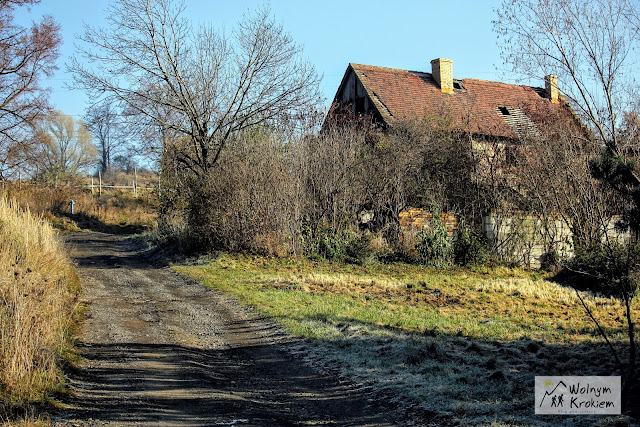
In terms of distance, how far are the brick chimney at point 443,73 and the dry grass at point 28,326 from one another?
24.7 m

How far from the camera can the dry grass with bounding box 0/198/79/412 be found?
18.5ft

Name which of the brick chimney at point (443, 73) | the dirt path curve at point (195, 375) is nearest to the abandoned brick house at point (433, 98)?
the brick chimney at point (443, 73)

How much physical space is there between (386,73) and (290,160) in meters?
13.7

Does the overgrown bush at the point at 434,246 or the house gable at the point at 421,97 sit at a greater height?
the house gable at the point at 421,97

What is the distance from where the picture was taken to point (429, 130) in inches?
833

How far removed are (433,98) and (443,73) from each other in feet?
7.42

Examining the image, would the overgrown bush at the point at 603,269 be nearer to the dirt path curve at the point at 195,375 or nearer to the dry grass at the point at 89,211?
the dirt path curve at the point at 195,375

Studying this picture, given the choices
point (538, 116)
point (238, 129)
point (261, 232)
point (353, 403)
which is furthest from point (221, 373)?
point (538, 116)

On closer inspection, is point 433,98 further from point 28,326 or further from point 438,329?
point 28,326

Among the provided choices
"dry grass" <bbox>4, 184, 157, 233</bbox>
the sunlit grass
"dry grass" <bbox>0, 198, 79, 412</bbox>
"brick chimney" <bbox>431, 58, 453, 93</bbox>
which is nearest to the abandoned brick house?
"brick chimney" <bbox>431, 58, 453, 93</bbox>

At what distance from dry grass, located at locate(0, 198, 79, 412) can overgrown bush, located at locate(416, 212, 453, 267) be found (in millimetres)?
11572

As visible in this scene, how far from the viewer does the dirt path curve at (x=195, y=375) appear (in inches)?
213

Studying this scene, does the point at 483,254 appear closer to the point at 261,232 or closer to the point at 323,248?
the point at 323,248

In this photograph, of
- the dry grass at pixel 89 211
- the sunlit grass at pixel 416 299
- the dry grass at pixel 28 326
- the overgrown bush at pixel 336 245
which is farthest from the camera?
the dry grass at pixel 89 211
